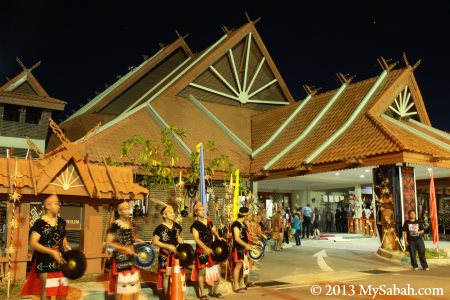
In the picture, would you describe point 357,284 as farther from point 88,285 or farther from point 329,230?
point 329,230

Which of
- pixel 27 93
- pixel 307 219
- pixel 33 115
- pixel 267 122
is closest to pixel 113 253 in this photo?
pixel 267 122

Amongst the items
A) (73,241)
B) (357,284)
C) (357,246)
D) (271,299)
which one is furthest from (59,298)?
(357,246)

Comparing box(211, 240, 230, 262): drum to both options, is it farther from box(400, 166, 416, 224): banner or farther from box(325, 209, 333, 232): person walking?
box(325, 209, 333, 232): person walking

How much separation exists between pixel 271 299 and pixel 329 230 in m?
19.5

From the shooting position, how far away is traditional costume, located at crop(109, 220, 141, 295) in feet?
20.1

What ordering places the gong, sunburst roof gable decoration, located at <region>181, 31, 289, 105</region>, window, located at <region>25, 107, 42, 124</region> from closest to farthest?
the gong < sunburst roof gable decoration, located at <region>181, 31, 289, 105</region> < window, located at <region>25, 107, 42, 124</region>

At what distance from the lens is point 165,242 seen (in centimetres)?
721

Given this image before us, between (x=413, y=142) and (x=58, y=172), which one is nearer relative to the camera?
(x=58, y=172)

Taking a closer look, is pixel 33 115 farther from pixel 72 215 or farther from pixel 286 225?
pixel 72 215

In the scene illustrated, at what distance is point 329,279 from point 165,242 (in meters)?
4.46

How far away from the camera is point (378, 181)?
14.9 meters

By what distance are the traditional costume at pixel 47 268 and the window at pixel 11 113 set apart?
1826cm

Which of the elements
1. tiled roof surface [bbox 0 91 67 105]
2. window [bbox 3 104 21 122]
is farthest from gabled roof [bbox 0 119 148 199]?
window [bbox 3 104 21 122]

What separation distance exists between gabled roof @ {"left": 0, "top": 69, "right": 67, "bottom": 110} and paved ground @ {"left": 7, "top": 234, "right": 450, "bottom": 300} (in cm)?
1405
